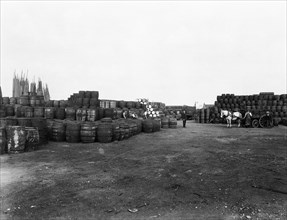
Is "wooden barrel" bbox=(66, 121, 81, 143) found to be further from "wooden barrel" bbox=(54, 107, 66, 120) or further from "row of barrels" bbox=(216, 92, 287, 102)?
"row of barrels" bbox=(216, 92, 287, 102)

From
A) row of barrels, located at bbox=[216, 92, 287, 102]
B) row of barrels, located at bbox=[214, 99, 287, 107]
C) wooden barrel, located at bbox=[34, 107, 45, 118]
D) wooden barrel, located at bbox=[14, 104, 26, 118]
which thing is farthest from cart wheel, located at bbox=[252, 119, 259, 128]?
wooden barrel, located at bbox=[14, 104, 26, 118]

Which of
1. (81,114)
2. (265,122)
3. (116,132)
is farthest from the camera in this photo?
(265,122)

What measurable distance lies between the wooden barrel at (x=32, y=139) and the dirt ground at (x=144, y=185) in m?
0.58

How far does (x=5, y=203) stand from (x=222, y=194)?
3450 mm

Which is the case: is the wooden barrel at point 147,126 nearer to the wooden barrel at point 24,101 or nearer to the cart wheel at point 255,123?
the cart wheel at point 255,123

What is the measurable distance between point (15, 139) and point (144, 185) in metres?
4.81

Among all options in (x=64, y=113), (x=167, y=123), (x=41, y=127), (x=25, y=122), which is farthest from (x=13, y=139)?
(x=167, y=123)

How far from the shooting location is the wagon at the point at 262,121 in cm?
1694

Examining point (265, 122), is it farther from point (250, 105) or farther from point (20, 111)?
point (20, 111)

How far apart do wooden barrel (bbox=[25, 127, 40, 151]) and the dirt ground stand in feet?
1.91

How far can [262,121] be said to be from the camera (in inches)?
671

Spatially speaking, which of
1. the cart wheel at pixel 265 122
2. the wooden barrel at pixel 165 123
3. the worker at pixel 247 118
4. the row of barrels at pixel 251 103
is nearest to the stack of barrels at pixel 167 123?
the wooden barrel at pixel 165 123

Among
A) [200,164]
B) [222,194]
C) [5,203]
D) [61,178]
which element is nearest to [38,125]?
[61,178]

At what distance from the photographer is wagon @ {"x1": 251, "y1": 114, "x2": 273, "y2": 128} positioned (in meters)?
16.9
